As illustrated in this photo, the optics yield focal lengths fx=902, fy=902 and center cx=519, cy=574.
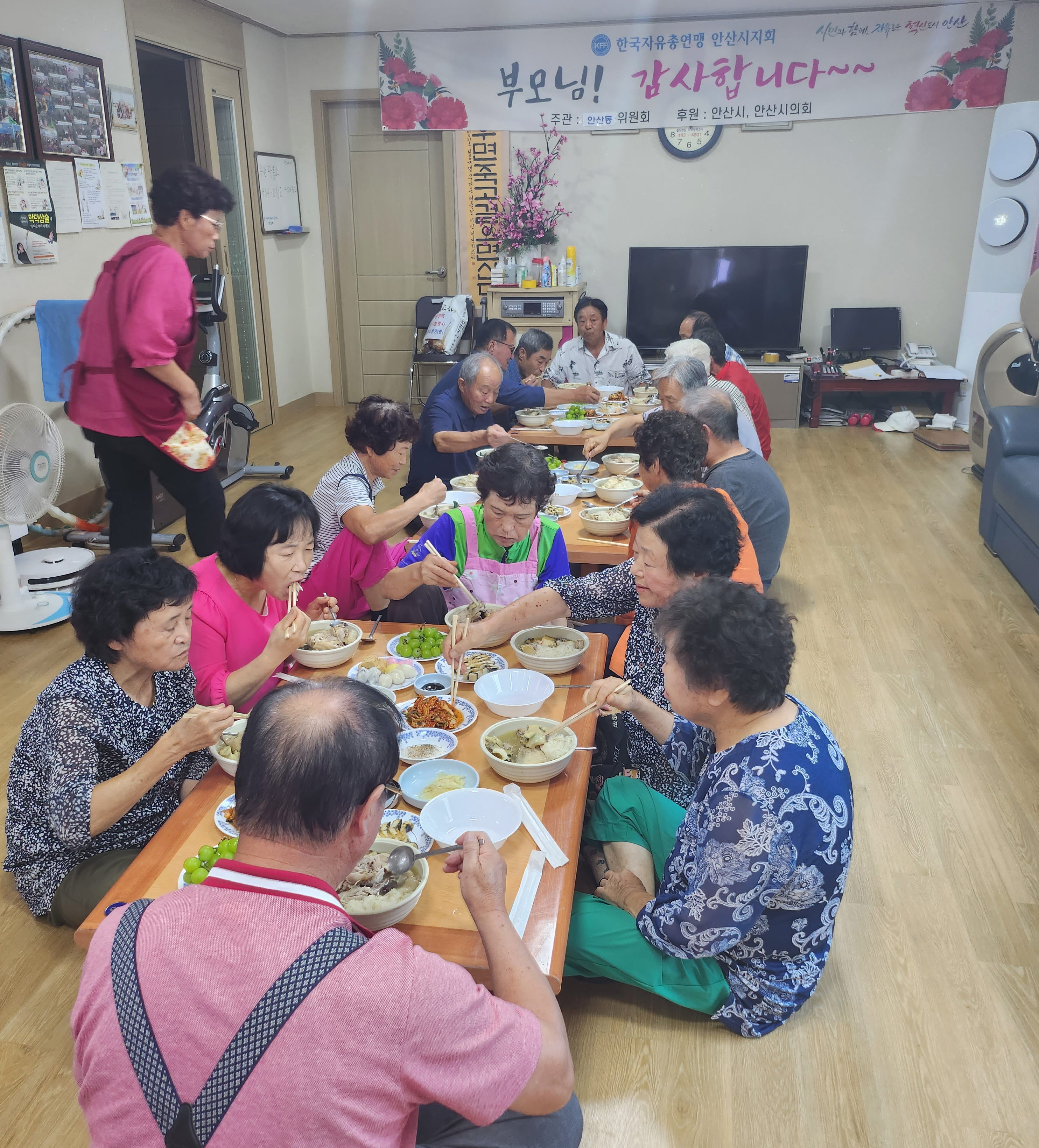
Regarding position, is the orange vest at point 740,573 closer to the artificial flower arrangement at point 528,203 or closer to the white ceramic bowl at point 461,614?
the white ceramic bowl at point 461,614

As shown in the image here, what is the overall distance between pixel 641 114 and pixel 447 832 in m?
6.79

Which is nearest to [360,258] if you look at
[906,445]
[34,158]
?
[34,158]

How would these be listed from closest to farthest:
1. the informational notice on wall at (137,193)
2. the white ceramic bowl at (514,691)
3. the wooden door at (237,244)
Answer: the white ceramic bowl at (514,691) → the informational notice on wall at (137,193) → the wooden door at (237,244)

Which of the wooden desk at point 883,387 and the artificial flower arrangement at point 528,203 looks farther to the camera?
the artificial flower arrangement at point 528,203

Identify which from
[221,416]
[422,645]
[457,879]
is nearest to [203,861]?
[457,879]

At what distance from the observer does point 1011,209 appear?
641 cm

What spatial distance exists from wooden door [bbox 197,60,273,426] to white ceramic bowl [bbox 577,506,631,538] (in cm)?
448

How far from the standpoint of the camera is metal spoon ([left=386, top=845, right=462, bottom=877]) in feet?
4.67

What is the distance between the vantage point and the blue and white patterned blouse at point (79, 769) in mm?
1726

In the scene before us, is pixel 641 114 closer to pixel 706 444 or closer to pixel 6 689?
pixel 706 444

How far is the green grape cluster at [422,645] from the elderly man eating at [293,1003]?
106cm

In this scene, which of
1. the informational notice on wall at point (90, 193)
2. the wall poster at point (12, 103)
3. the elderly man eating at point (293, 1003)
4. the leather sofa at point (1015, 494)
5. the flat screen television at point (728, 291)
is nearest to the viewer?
the elderly man eating at point (293, 1003)

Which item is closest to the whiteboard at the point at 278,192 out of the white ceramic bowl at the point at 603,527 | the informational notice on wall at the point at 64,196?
the informational notice on wall at the point at 64,196

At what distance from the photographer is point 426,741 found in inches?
71.4
